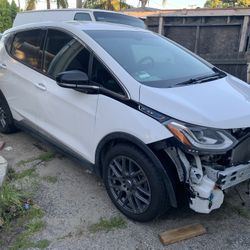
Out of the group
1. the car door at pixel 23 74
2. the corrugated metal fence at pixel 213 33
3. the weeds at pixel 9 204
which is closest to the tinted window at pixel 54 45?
the car door at pixel 23 74

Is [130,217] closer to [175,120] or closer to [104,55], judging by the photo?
[175,120]

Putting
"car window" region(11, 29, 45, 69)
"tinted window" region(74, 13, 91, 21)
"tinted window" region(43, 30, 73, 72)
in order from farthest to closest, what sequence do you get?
"tinted window" region(74, 13, 91, 21)
"car window" region(11, 29, 45, 69)
"tinted window" region(43, 30, 73, 72)

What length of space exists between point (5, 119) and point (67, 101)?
1922mm


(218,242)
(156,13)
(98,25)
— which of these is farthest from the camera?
(156,13)

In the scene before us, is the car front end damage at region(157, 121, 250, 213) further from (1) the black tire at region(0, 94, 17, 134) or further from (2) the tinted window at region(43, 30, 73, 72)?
(1) the black tire at region(0, 94, 17, 134)

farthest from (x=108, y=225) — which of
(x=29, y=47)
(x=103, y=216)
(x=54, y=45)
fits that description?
(x=29, y=47)

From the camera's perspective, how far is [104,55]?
331 cm

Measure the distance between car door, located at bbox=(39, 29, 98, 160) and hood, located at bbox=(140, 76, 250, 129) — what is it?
71cm

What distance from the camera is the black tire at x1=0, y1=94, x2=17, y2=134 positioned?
4926mm

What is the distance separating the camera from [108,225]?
3129 millimetres

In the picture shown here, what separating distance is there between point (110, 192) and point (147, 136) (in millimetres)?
865

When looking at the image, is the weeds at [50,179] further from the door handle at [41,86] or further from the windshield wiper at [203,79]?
the windshield wiper at [203,79]

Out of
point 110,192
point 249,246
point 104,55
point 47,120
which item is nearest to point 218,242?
point 249,246

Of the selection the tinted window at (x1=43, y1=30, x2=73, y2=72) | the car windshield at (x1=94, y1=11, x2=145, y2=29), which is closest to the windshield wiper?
the tinted window at (x1=43, y1=30, x2=73, y2=72)
